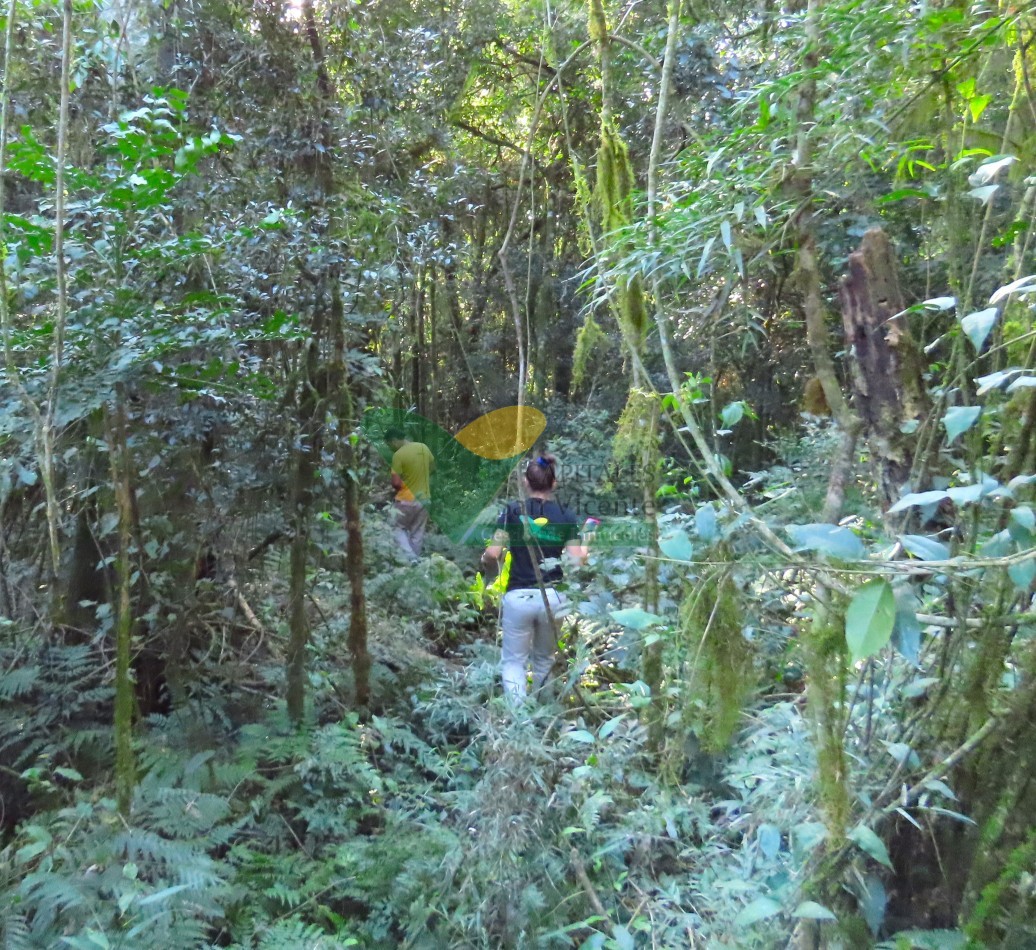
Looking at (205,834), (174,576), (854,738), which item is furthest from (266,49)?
(854,738)

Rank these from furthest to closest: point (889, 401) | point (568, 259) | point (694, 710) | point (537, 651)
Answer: point (568, 259) < point (537, 651) < point (694, 710) < point (889, 401)

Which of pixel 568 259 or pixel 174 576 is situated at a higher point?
pixel 568 259

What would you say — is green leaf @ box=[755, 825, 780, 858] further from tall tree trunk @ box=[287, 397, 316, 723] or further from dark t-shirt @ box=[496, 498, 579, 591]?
tall tree trunk @ box=[287, 397, 316, 723]

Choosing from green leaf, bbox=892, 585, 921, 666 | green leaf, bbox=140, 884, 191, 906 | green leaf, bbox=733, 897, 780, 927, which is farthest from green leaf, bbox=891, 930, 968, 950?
green leaf, bbox=140, 884, 191, 906

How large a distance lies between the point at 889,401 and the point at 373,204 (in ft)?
8.44

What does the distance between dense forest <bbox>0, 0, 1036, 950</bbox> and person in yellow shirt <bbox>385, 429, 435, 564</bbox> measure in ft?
0.94

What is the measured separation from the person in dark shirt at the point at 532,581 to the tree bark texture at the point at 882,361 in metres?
1.79

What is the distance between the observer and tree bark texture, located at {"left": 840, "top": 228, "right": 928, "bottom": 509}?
7.02 ft

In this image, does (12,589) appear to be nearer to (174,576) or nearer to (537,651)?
(174,576)

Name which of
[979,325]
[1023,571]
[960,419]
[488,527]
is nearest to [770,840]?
[1023,571]

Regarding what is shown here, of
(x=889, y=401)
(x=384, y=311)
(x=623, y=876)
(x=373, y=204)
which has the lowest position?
(x=623, y=876)

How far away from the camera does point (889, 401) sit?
7.13 ft

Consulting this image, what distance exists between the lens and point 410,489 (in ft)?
17.7

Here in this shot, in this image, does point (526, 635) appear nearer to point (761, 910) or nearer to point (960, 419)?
point (761, 910)
